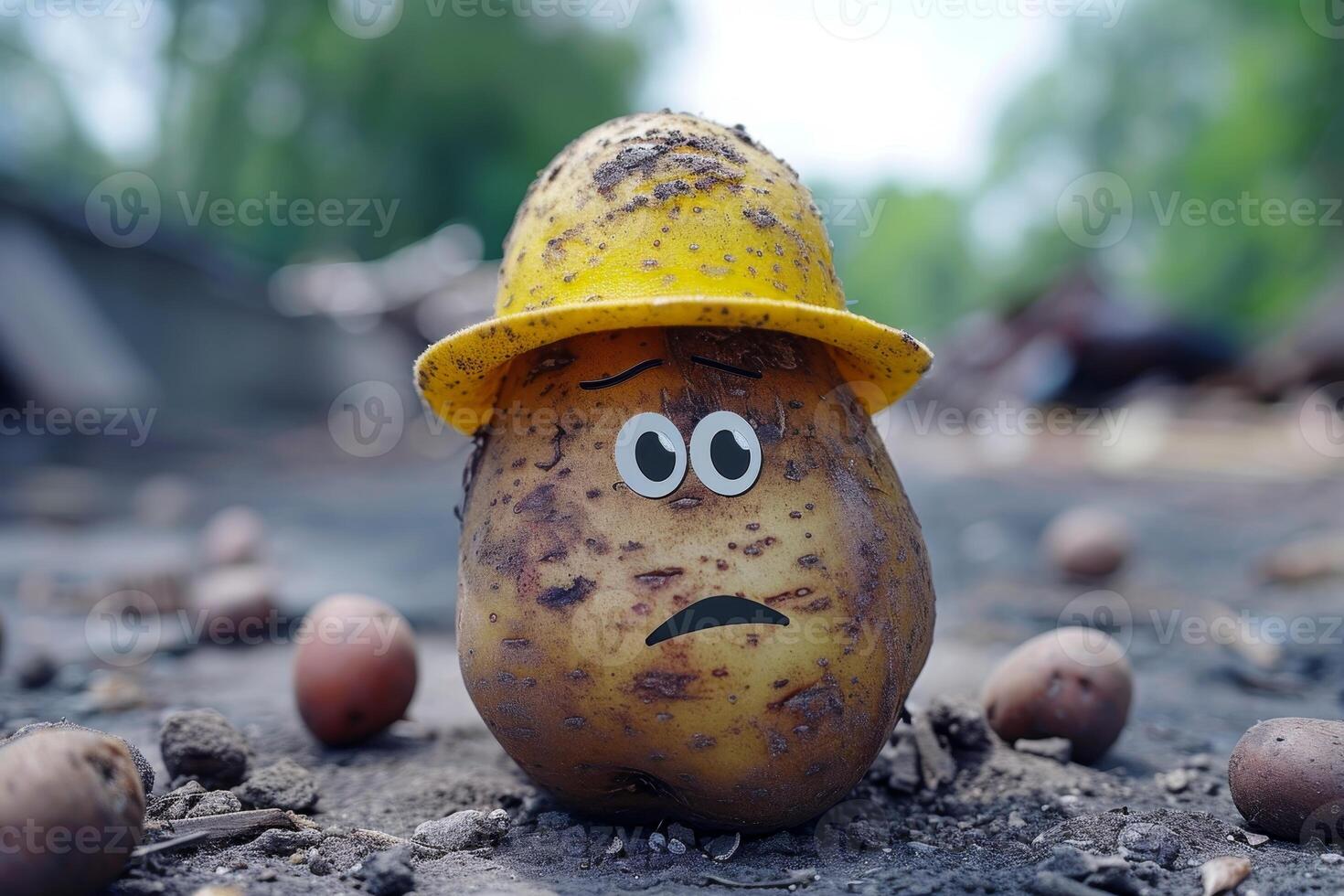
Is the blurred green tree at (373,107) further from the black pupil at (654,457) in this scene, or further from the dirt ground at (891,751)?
the black pupil at (654,457)

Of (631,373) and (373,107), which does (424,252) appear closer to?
(373,107)

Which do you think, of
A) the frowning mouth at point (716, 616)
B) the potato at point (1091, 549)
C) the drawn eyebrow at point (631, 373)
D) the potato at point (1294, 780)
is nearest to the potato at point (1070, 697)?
the potato at point (1294, 780)

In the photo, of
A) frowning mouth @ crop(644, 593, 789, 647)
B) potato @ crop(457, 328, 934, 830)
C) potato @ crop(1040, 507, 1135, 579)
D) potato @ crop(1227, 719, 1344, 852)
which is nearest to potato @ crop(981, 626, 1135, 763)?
potato @ crop(1227, 719, 1344, 852)

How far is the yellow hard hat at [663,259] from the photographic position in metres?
2.45

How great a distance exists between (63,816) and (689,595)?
53.2 inches

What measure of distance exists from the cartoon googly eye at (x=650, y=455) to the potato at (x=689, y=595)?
15 millimetres

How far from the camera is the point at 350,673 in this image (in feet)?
11.2

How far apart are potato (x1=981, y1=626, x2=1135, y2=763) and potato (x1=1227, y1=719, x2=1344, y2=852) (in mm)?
525

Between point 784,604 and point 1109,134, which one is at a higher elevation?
point 1109,134

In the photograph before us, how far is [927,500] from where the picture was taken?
9.41 m

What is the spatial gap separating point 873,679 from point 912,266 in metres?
60.7

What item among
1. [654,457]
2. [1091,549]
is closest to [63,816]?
[654,457]

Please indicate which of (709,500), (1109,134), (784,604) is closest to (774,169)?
(709,500)

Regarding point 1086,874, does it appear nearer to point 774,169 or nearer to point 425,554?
point 774,169
